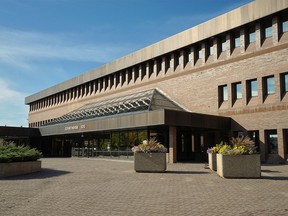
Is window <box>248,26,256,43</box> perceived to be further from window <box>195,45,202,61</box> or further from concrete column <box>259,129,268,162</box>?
concrete column <box>259,129,268,162</box>

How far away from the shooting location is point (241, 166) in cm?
1498

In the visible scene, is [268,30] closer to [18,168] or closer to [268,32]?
[268,32]

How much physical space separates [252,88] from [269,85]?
5.37 feet

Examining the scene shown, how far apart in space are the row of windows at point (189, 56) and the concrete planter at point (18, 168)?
62.4 ft

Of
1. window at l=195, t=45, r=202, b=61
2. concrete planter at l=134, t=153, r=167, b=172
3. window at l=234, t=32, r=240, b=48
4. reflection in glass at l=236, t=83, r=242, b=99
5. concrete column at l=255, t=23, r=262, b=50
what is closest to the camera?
concrete planter at l=134, t=153, r=167, b=172

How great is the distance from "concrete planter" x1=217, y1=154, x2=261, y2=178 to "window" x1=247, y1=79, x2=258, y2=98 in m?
14.1

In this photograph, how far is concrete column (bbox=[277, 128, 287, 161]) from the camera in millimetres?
25406

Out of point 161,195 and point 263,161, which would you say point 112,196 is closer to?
point 161,195

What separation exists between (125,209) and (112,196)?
6.43 ft

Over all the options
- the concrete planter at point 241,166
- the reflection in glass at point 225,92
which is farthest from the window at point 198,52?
the concrete planter at point 241,166

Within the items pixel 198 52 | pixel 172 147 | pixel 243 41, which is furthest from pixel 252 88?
pixel 172 147

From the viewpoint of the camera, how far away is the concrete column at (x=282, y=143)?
25406 mm

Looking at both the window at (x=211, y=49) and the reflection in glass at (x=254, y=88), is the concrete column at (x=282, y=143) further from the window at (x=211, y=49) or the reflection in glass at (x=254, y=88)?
the window at (x=211, y=49)

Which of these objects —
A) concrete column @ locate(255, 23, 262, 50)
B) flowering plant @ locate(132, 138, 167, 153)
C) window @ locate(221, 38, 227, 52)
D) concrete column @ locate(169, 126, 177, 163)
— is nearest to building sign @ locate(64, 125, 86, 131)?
concrete column @ locate(169, 126, 177, 163)
